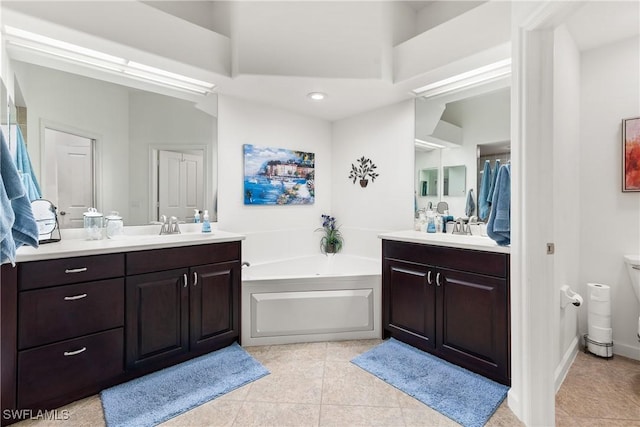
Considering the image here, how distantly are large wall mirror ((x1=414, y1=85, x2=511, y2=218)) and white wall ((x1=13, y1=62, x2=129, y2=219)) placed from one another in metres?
2.57

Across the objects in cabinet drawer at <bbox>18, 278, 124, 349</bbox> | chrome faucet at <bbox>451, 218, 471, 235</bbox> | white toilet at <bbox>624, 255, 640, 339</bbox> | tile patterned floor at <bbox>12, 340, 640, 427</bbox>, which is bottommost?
tile patterned floor at <bbox>12, 340, 640, 427</bbox>

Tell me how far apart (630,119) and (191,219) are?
3.51 meters

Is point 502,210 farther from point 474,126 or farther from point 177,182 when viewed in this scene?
point 177,182

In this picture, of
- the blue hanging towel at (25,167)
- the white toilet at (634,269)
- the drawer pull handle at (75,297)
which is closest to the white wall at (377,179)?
the white toilet at (634,269)

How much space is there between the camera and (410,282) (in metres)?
2.35

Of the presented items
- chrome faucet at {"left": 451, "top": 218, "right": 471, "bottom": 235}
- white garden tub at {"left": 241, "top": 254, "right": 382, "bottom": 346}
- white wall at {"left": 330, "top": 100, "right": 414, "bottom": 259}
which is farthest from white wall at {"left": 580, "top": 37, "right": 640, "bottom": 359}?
white garden tub at {"left": 241, "top": 254, "right": 382, "bottom": 346}

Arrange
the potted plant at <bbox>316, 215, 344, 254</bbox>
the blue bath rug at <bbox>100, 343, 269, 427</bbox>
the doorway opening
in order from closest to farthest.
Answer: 1. the blue bath rug at <bbox>100, 343, 269, 427</bbox>
2. the doorway opening
3. the potted plant at <bbox>316, 215, 344, 254</bbox>

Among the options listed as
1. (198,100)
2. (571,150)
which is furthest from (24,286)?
(571,150)

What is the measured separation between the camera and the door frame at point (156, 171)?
8.09ft

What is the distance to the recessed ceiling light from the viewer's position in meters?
2.73

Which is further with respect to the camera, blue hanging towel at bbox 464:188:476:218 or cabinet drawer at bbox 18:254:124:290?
blue hanging towel at bbox 464:188:476:218

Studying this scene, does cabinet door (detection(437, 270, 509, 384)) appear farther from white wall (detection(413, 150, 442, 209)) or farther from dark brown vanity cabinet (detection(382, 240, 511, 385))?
white wall (detection(413, 150, 442, 209))

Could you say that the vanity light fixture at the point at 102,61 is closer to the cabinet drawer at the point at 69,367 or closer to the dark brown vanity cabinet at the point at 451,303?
the cabinet drawer at the point at 69,367

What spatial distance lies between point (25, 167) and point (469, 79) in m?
3.25
